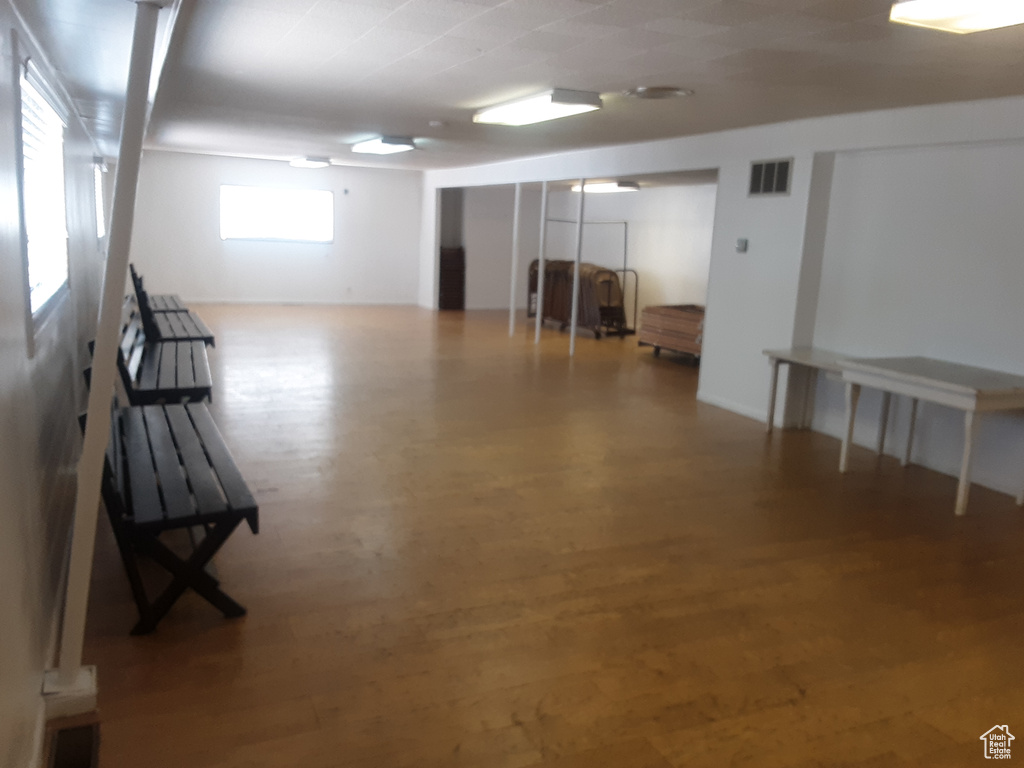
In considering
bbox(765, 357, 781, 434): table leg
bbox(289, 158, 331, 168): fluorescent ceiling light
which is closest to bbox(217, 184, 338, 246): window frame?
bbox(289, 158, 331, 168): fluorescent ceiling light

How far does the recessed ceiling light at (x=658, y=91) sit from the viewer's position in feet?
15.2

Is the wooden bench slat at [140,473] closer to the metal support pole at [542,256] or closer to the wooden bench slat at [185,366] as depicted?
the wooden bench slat at [185,366]

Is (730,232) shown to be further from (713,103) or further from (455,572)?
(455,572)

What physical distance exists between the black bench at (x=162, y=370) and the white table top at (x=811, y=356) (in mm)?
3881

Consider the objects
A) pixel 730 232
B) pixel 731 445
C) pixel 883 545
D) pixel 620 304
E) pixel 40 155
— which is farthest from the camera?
pixel 620 304

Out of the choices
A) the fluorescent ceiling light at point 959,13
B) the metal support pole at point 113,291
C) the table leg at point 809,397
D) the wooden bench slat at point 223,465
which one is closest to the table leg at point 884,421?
Result: the table leg at point 809,397

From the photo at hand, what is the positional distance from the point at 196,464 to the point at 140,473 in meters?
0.21

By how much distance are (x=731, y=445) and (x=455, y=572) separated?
2.88m

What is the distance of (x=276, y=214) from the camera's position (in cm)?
1309

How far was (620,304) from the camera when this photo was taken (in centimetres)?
1109

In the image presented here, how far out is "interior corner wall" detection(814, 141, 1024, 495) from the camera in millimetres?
4770

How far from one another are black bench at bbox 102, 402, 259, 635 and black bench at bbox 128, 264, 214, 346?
2639 mm

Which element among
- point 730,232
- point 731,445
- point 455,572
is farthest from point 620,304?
point 455,572

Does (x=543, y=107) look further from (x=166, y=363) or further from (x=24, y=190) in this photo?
(x=24, y=190)
